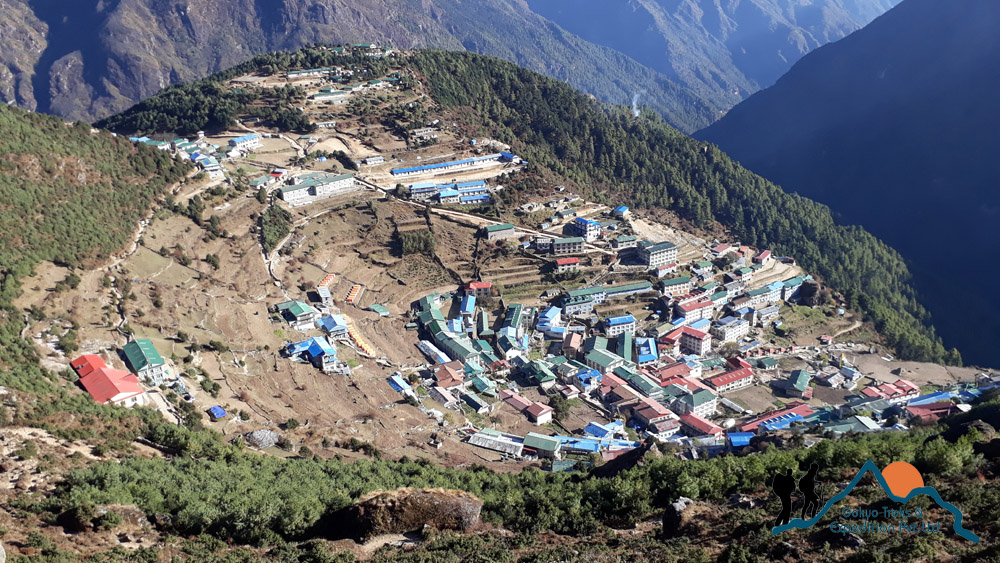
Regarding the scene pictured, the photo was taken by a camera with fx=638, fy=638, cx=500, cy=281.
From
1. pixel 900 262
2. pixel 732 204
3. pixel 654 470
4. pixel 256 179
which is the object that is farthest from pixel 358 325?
pixel 900 262

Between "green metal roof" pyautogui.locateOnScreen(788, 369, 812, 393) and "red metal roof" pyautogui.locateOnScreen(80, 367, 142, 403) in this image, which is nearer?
"red metal roof" pyautogui.locateOnScreen(80, 367, 142, 403)

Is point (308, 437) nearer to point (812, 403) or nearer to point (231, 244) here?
point (231, 244)

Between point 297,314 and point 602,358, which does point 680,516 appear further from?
point 297,314

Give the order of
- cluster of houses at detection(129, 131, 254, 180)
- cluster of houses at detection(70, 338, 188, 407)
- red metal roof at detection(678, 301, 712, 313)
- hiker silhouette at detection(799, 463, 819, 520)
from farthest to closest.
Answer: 1. cluster of houses at detection(129, 131, 254, 180)
2. red metal roof at detection(678, 301, 712, 313)
3. cluster of houses at detection(70, 338, 188, 407)
4. hiker silhouette at detection(799, 463, 819, 520)

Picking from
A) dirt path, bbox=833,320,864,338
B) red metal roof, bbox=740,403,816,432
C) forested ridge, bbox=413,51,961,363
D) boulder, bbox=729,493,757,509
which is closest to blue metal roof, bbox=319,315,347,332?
red metal roof, bbox=740,403,816,432

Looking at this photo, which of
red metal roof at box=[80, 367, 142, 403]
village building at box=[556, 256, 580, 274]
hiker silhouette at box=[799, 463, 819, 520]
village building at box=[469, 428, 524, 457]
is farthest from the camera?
village building at box=[556, 256, 580, 274]

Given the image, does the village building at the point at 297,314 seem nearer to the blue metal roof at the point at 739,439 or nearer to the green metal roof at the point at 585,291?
the green metal roof at the point at 585,291

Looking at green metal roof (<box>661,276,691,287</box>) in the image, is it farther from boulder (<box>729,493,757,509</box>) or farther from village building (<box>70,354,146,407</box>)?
village building (<box>70,354,146,407</box>)
